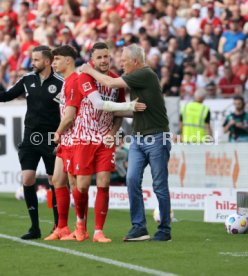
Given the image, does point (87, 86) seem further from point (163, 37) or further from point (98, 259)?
point (163, 37)

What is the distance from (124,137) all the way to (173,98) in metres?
1.70

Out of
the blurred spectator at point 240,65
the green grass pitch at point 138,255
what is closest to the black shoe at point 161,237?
the green grass pitch at point 138,255

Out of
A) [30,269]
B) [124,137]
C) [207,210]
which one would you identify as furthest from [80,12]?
[30,269]

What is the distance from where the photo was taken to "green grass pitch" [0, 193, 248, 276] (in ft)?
28.0

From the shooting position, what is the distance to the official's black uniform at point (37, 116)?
39.1 feet

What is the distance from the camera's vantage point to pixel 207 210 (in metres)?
14.5

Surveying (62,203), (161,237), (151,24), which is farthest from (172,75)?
(161,237)

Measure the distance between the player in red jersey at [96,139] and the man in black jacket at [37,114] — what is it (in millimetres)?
795

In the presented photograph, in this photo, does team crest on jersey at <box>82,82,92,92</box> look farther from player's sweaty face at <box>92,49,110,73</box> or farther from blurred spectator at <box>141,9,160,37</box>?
blurred spectator at <box>141,9,160,37</box>

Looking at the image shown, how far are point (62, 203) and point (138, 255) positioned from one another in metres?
2.17

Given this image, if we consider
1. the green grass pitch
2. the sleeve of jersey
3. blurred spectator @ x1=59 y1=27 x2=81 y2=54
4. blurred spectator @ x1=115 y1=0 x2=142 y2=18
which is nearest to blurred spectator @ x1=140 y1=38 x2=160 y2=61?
blurred spectator @ x1=59 y1=27 x2=81 y2=54

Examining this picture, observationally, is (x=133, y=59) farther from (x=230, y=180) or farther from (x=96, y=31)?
(x=96, y=31)

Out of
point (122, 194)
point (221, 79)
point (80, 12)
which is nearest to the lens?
point (122, 194)

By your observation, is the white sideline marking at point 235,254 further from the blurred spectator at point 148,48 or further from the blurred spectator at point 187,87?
the blurred spectator at point 148,48
